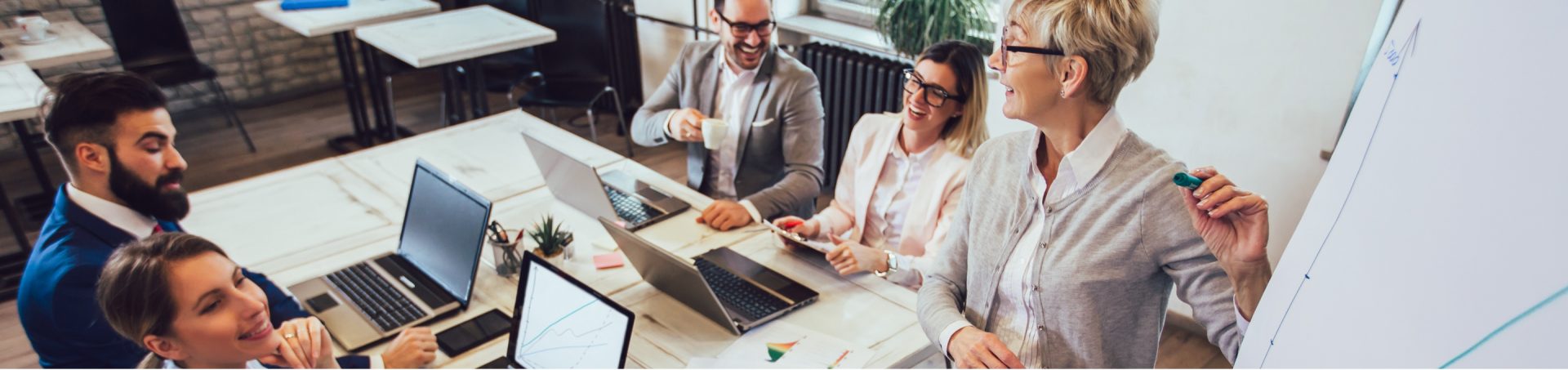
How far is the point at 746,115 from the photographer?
260cm

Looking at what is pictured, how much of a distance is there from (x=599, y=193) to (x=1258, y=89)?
182cm

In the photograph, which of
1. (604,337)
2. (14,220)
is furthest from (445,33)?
(604,337)

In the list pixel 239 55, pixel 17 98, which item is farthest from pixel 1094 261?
pixel 239 55

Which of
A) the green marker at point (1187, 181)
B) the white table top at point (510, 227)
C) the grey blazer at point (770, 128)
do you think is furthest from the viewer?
the grey blazer at point (770, 128)

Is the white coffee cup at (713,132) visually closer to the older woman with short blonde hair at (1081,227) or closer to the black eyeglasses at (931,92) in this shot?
the black eyeglasses at (931,92)

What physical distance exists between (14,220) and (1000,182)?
374 centimetres

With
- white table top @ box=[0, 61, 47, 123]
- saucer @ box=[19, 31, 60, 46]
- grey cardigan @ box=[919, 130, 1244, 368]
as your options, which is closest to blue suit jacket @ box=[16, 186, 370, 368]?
grey cardigan @ box=[919, 130, 1244, 368]

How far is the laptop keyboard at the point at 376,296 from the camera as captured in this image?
1.85m

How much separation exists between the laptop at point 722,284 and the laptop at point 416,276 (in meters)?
0.30

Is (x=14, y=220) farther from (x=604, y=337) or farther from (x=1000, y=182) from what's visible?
(x=1000, y=182)

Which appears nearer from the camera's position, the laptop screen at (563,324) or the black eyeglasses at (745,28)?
the laptop screen at (563,324)

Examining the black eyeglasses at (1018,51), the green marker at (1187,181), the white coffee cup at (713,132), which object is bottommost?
the white coffee cup at (713,132)

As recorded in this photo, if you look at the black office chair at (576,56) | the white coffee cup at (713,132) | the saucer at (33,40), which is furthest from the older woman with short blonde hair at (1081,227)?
the saucer at (33,40)

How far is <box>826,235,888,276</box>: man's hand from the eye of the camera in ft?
6.31
